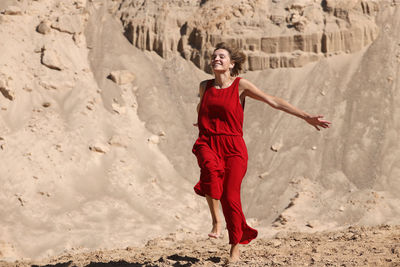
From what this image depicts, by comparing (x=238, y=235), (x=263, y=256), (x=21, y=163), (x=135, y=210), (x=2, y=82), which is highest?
(x=238, y=235)

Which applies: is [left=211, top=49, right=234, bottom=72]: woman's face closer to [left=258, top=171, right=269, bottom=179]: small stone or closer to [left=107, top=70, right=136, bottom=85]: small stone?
[left=258, top=171, right=269, bottom=179]: small stone

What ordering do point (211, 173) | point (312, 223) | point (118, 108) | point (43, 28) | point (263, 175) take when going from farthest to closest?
1. point (43, 28)
2. point (118, 108)
3. point (263, 175)
4. point (312, 223)
5. point (211, 173)

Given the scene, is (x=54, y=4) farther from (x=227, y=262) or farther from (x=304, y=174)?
(x=227, y=262)

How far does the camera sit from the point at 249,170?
54.2 ft

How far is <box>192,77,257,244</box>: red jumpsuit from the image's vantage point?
5.56 meters

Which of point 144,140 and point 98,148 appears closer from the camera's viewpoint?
point 98,148

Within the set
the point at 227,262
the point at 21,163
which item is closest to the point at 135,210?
the point at 21,163

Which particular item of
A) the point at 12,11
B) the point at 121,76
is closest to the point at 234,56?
the point at 121,76

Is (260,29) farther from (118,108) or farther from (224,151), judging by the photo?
(224,151)

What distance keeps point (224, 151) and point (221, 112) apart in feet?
1.31

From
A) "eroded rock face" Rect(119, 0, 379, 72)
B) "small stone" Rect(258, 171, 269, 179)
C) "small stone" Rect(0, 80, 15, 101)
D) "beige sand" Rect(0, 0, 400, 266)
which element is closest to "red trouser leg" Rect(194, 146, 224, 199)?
"beige sand" Rect(0, 0, 400, 266)

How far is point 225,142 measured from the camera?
5.68 metres

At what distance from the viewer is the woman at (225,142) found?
5.55m

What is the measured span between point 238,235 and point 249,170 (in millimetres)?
10889
